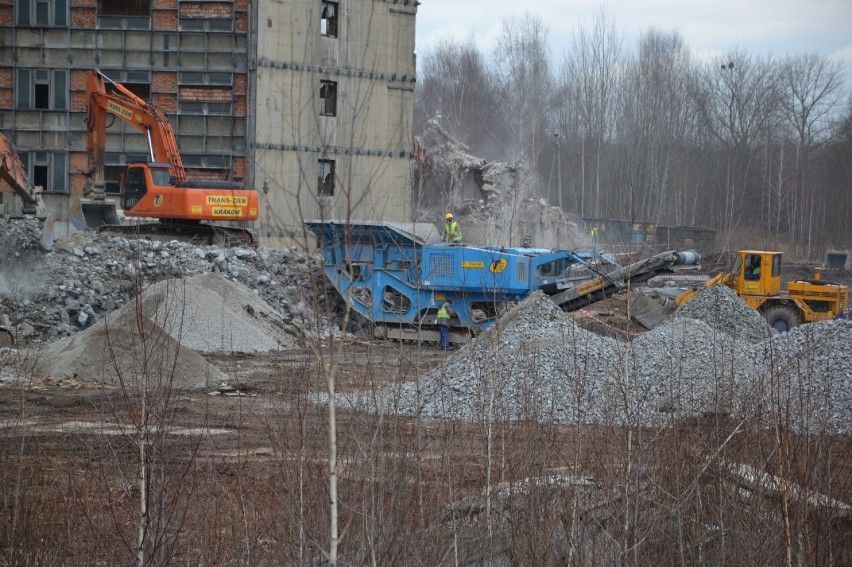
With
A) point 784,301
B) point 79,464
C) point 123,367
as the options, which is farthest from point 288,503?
point 784,301

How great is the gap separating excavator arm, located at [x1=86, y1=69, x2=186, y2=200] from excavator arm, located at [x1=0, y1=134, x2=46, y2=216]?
2.41 meters

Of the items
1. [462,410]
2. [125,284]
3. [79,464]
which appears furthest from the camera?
[125,284]

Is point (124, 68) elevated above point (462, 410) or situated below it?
above

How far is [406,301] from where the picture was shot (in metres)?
21.9

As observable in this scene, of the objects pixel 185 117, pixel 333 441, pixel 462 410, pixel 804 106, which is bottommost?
pixel 462 410

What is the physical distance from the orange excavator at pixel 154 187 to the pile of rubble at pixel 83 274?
1.40 metres

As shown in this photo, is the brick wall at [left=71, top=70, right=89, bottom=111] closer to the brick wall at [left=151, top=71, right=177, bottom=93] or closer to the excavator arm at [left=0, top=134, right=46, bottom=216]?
the brick wall at [left=151, top=71, right=177, bottom=93]

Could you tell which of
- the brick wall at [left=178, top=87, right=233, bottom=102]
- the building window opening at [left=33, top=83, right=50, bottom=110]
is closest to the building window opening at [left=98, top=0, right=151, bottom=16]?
the brick wall at [left=178, top=87, right=233, bottom=102]

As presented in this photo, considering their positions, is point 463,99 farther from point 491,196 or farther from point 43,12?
point 43,12

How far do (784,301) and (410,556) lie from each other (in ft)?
63.9

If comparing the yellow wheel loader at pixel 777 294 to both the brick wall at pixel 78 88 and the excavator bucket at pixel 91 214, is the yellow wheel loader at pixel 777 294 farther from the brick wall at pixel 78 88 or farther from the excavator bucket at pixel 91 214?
the brick wall at pixel 78 88

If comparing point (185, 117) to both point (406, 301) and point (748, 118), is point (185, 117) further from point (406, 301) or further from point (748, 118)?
point (748, 118)

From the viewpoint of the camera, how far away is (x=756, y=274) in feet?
77.1

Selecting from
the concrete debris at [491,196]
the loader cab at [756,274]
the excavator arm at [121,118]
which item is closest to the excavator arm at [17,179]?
the excavator arm at [121,118]
